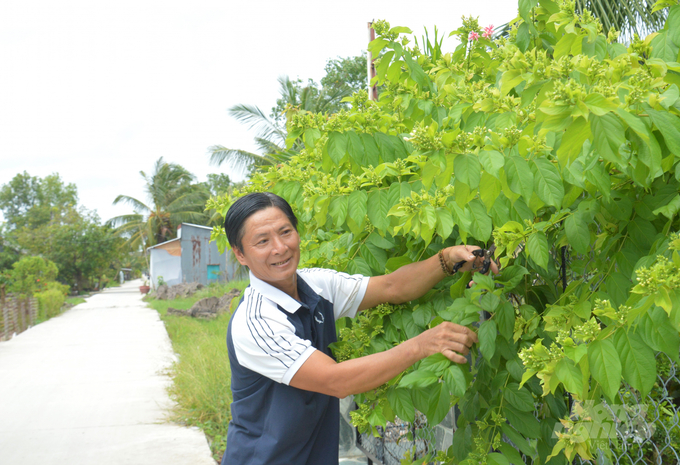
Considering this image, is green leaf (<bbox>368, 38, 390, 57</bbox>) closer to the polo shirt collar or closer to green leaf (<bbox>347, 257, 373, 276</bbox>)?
green leaf (<bbox>347, 257, 373, 276</bbox>)

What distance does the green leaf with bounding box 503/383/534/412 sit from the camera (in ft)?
5.92

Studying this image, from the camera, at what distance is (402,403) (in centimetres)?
200

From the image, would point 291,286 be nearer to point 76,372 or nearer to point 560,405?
point 560,405

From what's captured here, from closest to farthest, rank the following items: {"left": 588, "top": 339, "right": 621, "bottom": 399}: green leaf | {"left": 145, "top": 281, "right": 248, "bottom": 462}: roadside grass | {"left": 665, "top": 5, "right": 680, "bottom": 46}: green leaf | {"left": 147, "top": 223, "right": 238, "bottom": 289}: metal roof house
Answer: {"left": 588, "top": 339, "right": 621, "bottom": 399}: green leaf < {"left": 665, "top": 5, "right": 680, "bottom": 46}: green leaf < {"left": 145, "top": 281, "right": 248, "bottom": 462}: roadside grass < {"left": 147, "top": 223, "right": 238, "bottom": 289}: metal roof house

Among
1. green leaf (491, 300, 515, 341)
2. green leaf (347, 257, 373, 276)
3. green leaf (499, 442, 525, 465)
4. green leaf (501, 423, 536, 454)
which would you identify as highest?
green leaf (347, 257, 373, 276)

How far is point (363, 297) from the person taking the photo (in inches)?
98.1

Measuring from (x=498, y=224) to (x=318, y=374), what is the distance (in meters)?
0.83

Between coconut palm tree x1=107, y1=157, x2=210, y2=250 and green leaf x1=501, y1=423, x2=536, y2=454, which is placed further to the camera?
coconut palm tree x1=107, y1=157, x2=210, y2=250

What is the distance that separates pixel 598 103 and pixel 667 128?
0.23m

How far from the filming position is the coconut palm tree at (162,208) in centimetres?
3922

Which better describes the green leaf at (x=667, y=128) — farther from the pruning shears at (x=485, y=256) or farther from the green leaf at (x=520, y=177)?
the pruning shears at (x=485, y=256)

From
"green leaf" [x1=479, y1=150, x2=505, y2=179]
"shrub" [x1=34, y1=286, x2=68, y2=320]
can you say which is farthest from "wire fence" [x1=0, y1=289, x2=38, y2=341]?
"green leaf" [x1=479, y1=150, x2=505, y2=179]

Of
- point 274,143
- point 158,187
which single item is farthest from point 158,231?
point 274,143

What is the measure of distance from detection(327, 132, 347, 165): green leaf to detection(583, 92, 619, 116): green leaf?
4.30ft
